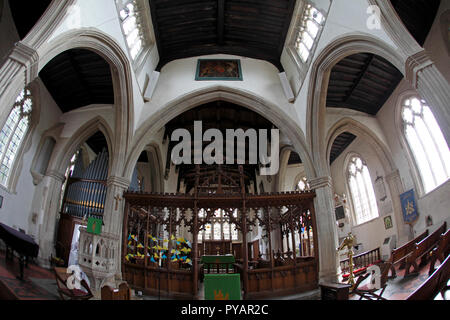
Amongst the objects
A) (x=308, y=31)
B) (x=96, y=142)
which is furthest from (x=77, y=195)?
(x=308, y=31)

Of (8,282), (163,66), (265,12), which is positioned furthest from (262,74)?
(8,282)

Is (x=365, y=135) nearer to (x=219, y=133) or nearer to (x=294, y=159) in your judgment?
(x=294, y=159)

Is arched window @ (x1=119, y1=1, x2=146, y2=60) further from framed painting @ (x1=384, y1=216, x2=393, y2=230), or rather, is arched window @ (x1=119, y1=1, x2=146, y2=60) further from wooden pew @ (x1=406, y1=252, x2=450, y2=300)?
framed painting @ (x1=384, y1=216, x2=393, y2=230)

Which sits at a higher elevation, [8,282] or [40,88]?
[40,88]

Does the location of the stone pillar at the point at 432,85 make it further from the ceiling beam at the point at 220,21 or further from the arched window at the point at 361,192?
the arched window at the point at 361,192

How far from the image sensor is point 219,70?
11.2 metres

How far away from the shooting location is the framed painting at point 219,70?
10.8m

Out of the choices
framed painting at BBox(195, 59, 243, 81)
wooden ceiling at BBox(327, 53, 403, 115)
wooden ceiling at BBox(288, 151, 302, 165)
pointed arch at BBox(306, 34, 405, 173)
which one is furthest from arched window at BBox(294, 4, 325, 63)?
wooden ceiling at BBox(288, 151, 302, 165)

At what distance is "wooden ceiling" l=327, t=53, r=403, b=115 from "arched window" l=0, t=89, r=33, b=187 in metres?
9.49

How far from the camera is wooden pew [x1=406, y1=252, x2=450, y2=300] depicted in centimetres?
259

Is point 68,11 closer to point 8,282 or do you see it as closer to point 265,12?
point 8,282

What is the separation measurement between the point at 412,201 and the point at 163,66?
10175 millimetres

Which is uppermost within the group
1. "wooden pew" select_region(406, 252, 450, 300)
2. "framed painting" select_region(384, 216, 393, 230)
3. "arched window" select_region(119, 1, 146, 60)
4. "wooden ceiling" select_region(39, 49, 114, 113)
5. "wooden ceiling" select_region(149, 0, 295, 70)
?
"wooden ceiling" select_region(149, 0, 295, 70)

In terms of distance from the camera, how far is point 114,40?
24.7ft
